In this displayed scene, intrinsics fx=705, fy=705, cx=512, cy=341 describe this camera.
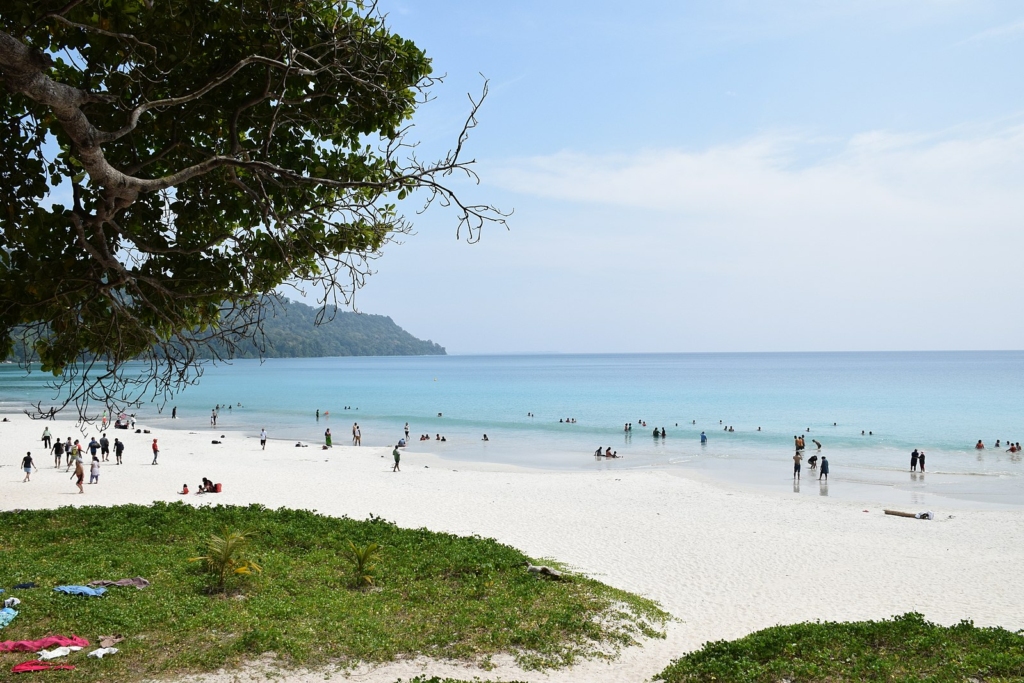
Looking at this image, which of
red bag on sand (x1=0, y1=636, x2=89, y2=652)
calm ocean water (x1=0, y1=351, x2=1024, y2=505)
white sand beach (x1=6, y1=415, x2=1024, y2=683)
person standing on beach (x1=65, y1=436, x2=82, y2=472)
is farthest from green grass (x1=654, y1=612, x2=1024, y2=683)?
person standing on beach (x1=65, y1=436, x2=82, y2=472)

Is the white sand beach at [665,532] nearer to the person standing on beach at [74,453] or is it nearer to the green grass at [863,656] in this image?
the person standing on beach at [74,453]

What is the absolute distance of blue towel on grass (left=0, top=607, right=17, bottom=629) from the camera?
789cm

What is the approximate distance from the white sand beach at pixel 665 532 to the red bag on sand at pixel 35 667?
67.5 inches

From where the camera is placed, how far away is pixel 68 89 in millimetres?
4875

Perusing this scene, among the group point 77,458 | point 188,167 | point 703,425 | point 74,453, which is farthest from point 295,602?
point 703,425

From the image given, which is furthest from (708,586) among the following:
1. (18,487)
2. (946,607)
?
(18,487)

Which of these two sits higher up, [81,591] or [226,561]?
[226,561]

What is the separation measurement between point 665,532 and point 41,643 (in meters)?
15.3

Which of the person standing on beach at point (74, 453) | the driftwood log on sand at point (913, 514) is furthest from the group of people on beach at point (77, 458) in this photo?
the driftwood log on sand at point (913, 514)

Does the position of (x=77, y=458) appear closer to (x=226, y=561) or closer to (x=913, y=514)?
(x=226, y=561)

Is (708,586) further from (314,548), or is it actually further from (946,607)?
(314,548)

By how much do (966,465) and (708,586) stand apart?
101 feet

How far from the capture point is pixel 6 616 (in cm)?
802

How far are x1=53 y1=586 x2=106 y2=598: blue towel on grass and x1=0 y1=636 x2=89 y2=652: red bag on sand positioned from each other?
53.7 inches
